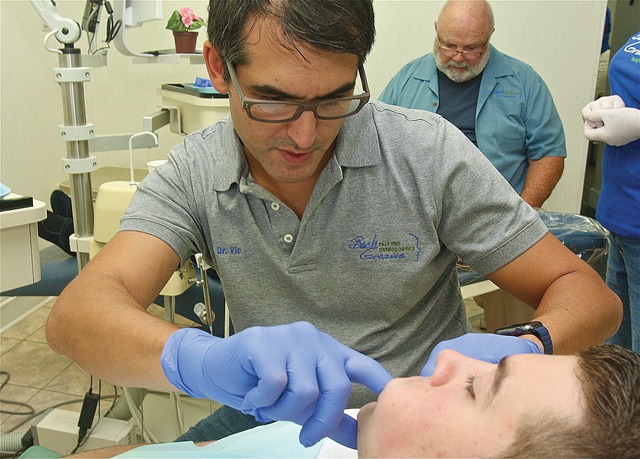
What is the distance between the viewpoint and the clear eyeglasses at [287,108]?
43.6 inches

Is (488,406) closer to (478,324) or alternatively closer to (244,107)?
(244,107)

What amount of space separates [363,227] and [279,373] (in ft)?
1.65

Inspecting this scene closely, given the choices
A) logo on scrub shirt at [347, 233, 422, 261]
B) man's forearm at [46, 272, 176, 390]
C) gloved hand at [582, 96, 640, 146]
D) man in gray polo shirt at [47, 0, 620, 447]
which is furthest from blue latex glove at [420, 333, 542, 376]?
gloved hand at [582, 96, 640, 146]

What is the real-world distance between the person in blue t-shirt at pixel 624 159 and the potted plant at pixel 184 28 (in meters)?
1.45

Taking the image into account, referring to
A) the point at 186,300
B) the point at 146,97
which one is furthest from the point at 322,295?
the point at 146,97

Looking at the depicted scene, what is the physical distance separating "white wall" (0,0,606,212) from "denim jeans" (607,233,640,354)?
1.43m

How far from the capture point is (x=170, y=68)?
11.8ft

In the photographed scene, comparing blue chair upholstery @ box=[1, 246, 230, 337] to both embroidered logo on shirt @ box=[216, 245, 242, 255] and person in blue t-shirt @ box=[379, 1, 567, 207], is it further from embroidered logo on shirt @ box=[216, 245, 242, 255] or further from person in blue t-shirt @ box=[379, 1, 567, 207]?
person in blue t-shirt @ box=[379, 1, 567, 207]

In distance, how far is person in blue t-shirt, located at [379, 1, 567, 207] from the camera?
2.81m

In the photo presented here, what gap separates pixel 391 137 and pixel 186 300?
1314 mm

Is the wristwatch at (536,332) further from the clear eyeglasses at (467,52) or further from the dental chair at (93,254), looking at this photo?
the clear eyeglasses at (467,52)

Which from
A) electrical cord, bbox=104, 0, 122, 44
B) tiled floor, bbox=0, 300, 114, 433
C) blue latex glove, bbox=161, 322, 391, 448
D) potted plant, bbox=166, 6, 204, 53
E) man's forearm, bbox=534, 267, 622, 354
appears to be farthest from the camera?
tiled floor, bbox=0, 300, 114, 433

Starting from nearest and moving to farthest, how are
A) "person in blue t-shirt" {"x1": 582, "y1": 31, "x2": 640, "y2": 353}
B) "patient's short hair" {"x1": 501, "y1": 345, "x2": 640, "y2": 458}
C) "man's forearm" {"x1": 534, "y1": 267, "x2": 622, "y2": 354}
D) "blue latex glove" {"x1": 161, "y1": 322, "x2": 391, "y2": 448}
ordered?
1. "patient's short hair" {"x1": 501, "y1": 345, "x2": 640, "y2": 458}
2. "blue latex glove" {"x1": 161, "y1": 322, "x2": 391, "y2": 448}
3. "man's forearm" {"x1": 534, "y1": 267, "x2": 622, "y2": 354}
4. "person in blue t-shirt" {"x1": 582, "y1": 31, "x2": 640, "y2": 353}

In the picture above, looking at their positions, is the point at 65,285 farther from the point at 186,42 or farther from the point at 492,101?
the point at 492,101
